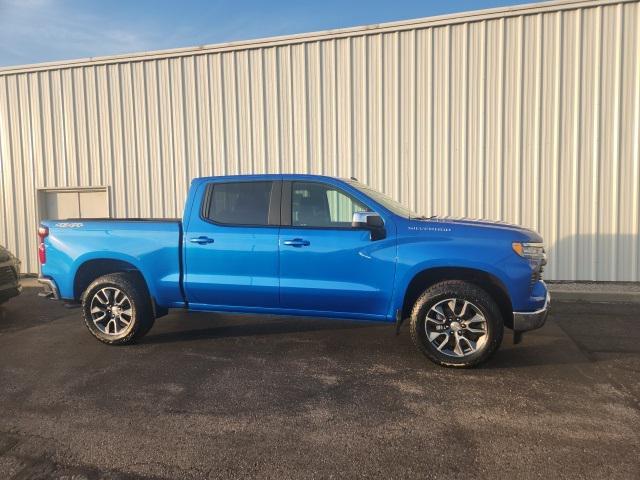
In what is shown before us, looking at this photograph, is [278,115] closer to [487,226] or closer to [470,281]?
[487,226]

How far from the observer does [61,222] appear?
5.19 meters

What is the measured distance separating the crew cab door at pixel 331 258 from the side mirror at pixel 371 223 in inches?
2.1

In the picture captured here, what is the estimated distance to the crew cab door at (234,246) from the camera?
4594 mm

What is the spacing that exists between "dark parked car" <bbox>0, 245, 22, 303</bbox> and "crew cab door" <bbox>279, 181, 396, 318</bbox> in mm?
4471

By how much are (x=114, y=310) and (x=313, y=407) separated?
2765 mm

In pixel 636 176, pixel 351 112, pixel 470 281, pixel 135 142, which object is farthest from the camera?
pixel 135 142

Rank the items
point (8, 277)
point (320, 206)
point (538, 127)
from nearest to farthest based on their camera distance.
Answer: point (320, 206)
point (8, 277)
point (538, 127)

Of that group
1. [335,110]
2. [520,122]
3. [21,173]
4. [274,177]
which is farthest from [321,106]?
[21,173]

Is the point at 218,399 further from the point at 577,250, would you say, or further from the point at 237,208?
the point at 577,250

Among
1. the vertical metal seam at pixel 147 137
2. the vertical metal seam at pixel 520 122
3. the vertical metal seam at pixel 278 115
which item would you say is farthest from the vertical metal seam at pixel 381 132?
the vertical metal seam at pixel 147 137

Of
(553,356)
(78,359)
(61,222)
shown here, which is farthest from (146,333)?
(553,356)

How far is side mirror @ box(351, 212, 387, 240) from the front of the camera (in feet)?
13.5

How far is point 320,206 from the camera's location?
4.64m

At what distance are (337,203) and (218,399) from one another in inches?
85.5
